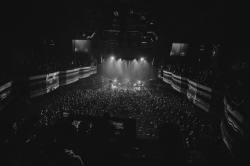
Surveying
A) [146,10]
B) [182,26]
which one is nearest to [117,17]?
[146,10]

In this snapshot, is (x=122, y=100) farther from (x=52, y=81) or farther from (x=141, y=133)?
(x=141, y=133)

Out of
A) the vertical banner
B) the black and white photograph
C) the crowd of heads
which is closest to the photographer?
the black and white photograph

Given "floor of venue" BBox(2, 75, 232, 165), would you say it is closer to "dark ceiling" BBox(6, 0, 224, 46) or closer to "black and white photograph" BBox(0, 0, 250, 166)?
"black and white photograph" BBox(0, 0, 250, 166)

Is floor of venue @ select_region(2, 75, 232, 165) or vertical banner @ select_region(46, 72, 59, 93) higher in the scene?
vertical banner @ select_region(46, 72, 59, 93)

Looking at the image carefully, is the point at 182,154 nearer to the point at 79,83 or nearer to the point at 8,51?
the point at 8,51

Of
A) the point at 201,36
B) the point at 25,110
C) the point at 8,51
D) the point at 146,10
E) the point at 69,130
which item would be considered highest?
the point at 146,10

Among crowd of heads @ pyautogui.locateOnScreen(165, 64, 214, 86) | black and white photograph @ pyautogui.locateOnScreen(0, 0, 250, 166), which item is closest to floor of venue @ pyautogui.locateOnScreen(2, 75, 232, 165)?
black and white photograph @ pyautogui.locateOnScreen(0, 0, 250, 166)

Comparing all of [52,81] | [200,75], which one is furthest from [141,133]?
[52,81]

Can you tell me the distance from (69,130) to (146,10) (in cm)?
1335

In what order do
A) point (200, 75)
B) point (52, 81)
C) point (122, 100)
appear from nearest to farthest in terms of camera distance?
1. point (200, 75)
2. point (52, 81)
3. point (122, 100)

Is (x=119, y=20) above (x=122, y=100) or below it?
above

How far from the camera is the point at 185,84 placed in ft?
48.8

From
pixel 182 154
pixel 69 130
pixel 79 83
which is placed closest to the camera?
pixel 182 154

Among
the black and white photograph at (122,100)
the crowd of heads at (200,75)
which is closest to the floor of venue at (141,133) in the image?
the black and white photograph at (122,100)
